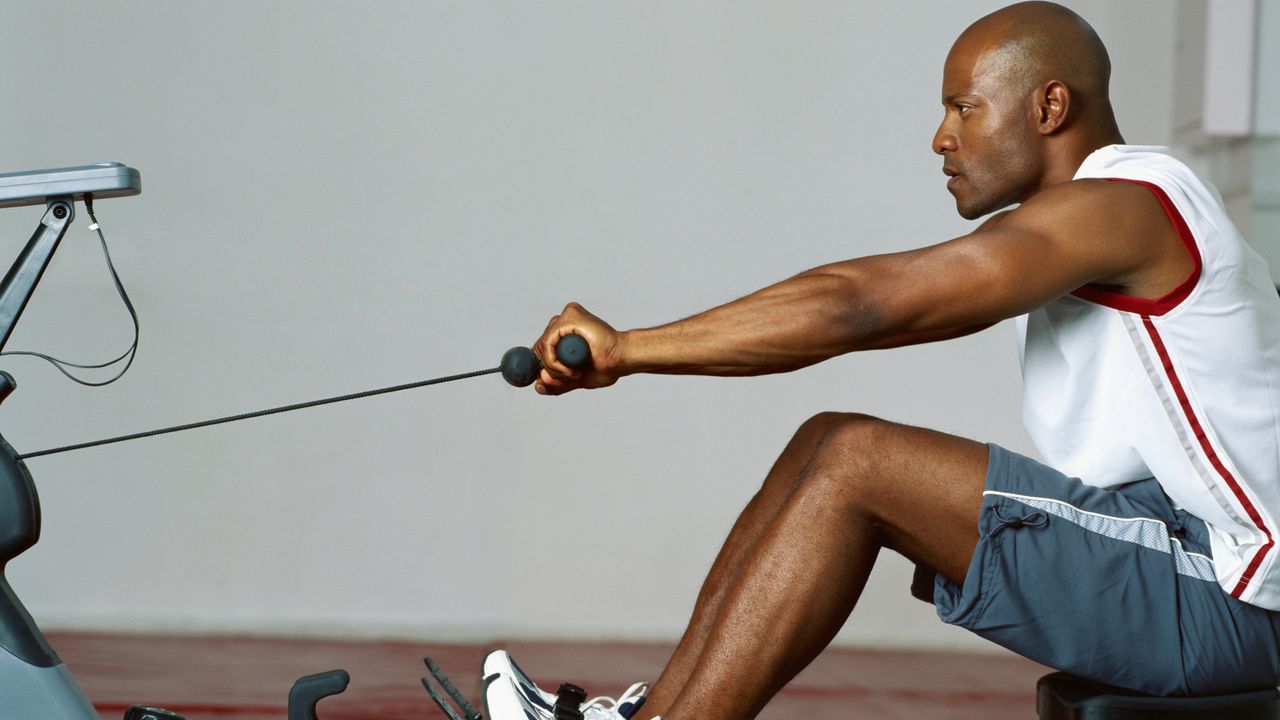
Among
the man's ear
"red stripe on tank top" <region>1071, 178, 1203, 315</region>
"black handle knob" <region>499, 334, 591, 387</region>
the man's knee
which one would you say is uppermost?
the man's ear

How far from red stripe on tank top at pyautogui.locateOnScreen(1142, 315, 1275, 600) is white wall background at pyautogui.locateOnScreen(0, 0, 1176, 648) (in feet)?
7.57

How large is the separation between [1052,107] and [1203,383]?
1.43 feet

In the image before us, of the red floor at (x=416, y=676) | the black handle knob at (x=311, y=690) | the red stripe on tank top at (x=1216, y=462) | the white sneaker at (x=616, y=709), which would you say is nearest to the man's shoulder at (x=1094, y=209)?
the red stripe on tank top at (x=1216, y=462)

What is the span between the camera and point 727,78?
3693 millimetres

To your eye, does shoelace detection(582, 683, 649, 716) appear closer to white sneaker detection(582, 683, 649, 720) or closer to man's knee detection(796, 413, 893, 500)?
white sneaker detection(582, 683, 649, 720)

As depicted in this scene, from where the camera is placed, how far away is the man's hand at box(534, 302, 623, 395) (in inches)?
55.6

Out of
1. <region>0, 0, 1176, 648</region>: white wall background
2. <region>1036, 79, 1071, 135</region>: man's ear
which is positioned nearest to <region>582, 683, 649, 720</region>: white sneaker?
<region>1036, 79, 1071, 135</region>: man's ear

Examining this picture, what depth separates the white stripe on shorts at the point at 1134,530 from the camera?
4.59 feet

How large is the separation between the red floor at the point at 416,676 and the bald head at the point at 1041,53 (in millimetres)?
1709

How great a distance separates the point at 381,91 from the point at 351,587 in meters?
1.51

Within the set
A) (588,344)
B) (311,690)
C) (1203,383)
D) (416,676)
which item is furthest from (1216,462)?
(416,676)

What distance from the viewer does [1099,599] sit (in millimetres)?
1378

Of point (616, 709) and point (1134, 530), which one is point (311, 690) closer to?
point (616, 709)

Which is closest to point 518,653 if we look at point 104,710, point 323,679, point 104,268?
point 104,710
